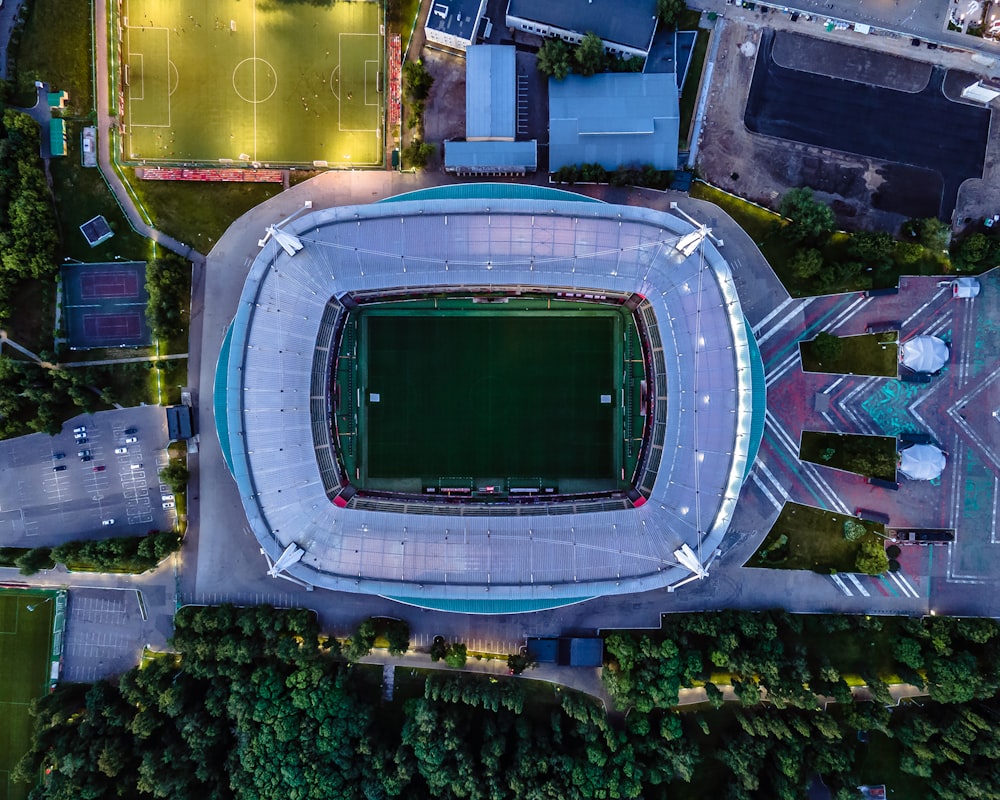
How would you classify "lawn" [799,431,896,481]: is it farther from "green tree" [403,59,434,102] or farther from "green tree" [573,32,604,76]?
"green tree" [403,59,434,102]

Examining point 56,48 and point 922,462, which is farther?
point 56,48

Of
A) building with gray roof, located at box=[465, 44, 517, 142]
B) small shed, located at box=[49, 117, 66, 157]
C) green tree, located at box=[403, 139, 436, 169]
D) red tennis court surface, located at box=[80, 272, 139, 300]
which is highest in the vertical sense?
building with gray roof, located at box=[465, 44, 517, 142]

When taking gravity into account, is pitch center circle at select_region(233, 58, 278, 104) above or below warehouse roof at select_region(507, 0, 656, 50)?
below

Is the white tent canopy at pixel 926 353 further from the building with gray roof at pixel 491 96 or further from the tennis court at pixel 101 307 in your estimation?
the tennis court at pixel 101 307

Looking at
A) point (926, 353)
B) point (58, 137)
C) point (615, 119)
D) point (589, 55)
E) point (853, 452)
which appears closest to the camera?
point (589, 55)

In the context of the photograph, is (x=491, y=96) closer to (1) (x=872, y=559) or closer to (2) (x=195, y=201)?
(2) (x=195, y=201)

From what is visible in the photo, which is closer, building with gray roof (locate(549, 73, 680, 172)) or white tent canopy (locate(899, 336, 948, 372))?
white tent canopy (locate(899, 336, 948, 372))

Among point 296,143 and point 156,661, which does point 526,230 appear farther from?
point 156,661

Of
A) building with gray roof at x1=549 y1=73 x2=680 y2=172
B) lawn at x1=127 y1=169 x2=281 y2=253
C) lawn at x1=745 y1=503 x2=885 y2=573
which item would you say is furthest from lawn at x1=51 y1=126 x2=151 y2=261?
lawn at x1=745 y1=503 x2=885 y2=573

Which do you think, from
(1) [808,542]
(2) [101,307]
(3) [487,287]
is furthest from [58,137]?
(1) [808,542]
